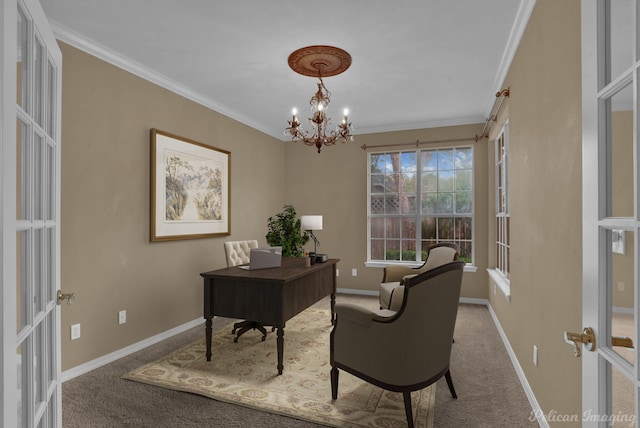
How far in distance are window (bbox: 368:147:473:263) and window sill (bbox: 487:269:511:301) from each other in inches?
28.0

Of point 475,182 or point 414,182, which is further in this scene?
point 414,182

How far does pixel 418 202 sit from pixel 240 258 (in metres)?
2.98

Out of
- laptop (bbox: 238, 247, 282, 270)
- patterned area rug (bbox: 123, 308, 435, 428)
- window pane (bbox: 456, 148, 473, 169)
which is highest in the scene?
window pane (bbox: 456, 148, 473, 169)

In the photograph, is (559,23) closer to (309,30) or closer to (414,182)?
(309,30)

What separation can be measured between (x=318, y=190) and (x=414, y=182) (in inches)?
64.2

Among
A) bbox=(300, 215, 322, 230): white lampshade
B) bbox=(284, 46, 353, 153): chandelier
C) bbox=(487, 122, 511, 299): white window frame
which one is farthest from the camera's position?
bbox=(300, 215, 322, 230): white lampshade

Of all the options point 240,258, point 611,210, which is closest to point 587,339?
point 611,210

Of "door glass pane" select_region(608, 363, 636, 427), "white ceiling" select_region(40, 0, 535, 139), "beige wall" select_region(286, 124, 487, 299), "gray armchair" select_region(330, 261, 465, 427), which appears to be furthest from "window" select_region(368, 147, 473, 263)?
"door glass pane" select_region(608, 363, 636, 427)

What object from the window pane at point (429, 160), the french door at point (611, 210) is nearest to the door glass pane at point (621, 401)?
the french door at point (611, 210)

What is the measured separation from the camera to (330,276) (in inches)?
159

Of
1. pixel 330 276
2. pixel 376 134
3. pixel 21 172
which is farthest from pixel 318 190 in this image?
pixel 21 172

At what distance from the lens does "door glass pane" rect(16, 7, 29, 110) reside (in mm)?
985

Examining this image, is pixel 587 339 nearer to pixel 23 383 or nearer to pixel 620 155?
pixel 620 155

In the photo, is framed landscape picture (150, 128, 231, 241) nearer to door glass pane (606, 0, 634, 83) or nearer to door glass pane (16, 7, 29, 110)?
door glass pane (16, 7, 29, 110)
